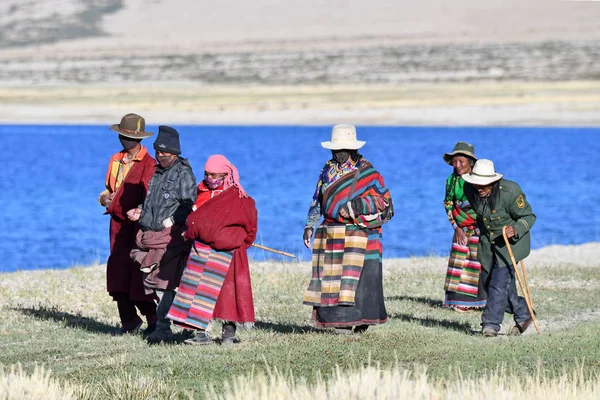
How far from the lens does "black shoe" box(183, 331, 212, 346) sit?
9703mm

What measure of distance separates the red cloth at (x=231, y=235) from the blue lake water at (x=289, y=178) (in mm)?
9900

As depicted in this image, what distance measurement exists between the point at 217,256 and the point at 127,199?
4.22 ft

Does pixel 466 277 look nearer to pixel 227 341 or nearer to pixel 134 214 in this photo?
pixel 227 341

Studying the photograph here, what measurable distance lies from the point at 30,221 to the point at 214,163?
20.1 metres

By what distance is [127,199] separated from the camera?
10438mm

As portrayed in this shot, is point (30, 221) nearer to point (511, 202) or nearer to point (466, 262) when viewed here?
point (466, 262)

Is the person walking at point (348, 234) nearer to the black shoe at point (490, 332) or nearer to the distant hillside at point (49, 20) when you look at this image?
the black shoe at point (490, 332)

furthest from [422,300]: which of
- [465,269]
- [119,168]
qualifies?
[119,168]

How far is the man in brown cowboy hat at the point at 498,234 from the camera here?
1021 cm

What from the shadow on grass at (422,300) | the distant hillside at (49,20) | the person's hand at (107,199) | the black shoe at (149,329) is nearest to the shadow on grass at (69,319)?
the black shoe at (149,329)

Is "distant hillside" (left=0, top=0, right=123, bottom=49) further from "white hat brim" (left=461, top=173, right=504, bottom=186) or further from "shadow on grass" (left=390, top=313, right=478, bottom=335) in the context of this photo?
"white hat brim" (left=461, top=173, right=504, bottom=186)

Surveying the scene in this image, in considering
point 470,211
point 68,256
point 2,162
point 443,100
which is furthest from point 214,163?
point 443,100

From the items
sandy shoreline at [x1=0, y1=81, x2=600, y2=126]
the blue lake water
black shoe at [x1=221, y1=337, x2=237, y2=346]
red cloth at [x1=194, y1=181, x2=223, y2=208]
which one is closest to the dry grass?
black shoe at [x1=221, y1=337, x2=237, y2=346]

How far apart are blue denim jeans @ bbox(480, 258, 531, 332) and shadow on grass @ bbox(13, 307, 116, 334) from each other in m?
3.43
